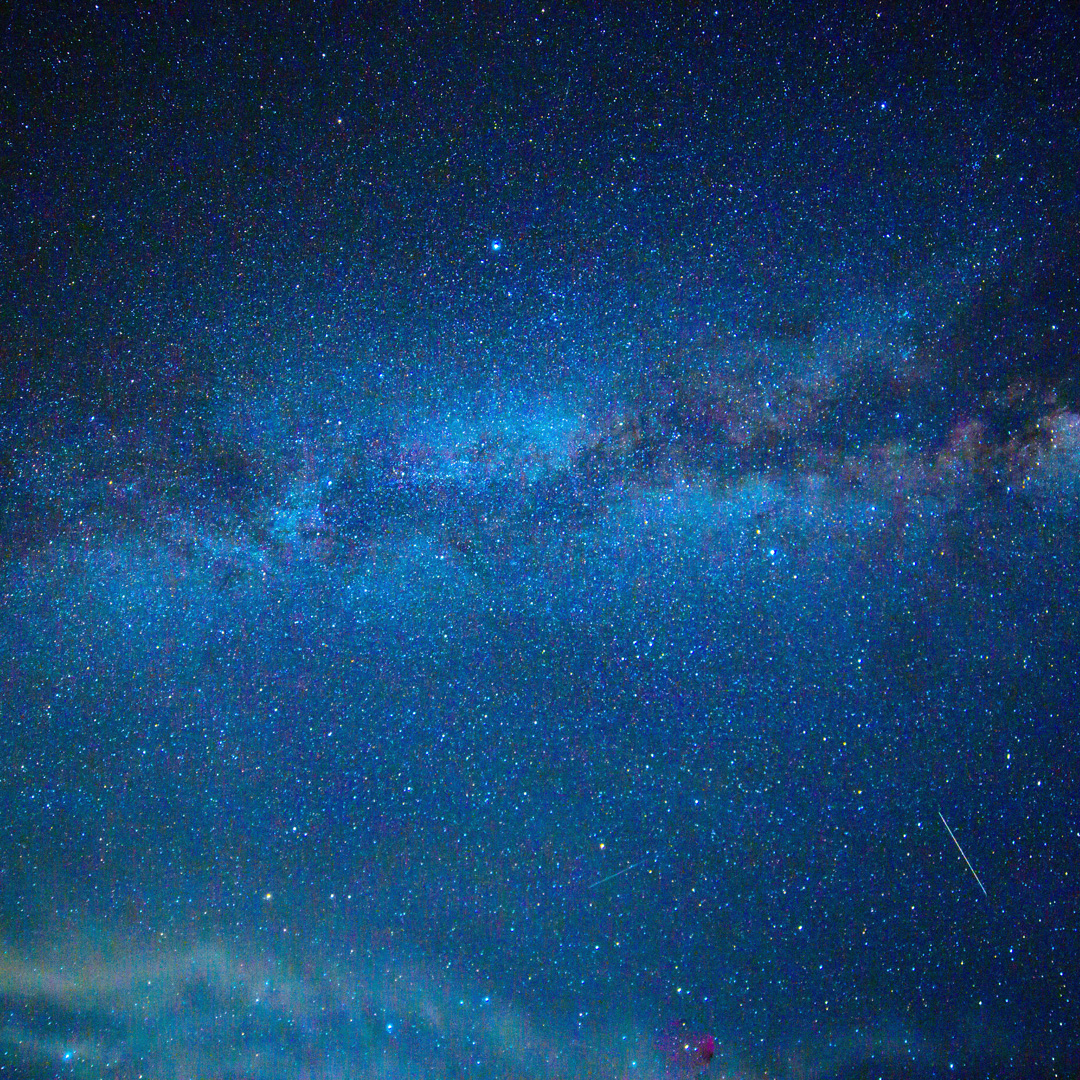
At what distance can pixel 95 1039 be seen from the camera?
6543 millimetres


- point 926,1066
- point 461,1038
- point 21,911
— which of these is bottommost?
point 926,1066

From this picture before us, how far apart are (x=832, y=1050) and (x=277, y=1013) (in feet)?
18.8

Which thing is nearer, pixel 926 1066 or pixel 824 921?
pixel 824 921

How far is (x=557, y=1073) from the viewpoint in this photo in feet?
19.9

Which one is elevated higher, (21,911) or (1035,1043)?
(21,911)

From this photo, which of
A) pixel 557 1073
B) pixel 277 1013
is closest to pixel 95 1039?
pixel 277 1013

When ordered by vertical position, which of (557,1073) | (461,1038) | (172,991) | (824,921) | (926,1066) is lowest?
(926,1066)

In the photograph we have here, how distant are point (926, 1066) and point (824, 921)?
7.67 ft

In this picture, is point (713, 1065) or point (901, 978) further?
point (713, 1065)

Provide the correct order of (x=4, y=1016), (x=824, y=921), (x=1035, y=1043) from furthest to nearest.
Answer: (x=4, y=1016) → (x=1035, y=1043) → (x=824, y=921)

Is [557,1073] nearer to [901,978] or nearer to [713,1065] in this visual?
[713,1065]

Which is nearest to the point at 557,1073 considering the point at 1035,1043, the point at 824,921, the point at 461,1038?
the point at 461,1038

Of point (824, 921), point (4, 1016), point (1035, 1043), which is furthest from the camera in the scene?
point (4, 1016)

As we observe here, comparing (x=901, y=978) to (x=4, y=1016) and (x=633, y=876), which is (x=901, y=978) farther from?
(x=4, y=1016)
